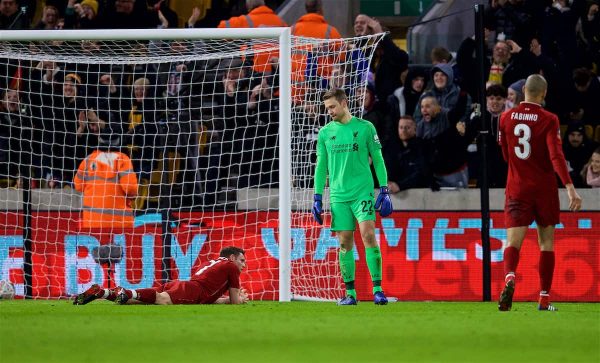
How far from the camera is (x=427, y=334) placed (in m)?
8.29

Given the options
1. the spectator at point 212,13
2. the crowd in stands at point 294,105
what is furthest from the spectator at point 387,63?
the spectator at point 212,13

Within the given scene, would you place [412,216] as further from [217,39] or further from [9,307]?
[9,307]

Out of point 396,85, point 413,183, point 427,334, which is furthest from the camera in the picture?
point 396,85

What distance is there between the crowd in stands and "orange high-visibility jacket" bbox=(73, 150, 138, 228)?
24 centimetres

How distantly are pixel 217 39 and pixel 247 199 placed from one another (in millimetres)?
1817

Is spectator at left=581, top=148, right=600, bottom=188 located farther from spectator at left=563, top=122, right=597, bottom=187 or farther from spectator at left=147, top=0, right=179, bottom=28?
spectator at left=147, top=0, right=179, bottom=28

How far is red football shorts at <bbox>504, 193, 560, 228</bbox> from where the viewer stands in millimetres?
10648

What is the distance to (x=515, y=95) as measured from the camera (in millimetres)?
15367

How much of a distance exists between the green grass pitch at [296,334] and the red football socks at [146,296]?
33 cm

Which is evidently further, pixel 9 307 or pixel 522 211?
pixel 9 307

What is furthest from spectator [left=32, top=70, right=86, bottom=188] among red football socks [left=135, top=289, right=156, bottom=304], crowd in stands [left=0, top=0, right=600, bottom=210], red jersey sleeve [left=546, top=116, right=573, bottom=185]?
red jersey sleeve [left=546, top=116, right=573, bottom=185]

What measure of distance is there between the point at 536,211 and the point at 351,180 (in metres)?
1.79

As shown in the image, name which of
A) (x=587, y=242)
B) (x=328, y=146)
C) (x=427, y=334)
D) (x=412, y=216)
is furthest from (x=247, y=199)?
(x=427, y=334)

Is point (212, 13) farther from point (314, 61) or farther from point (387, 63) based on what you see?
point (314, 61)
